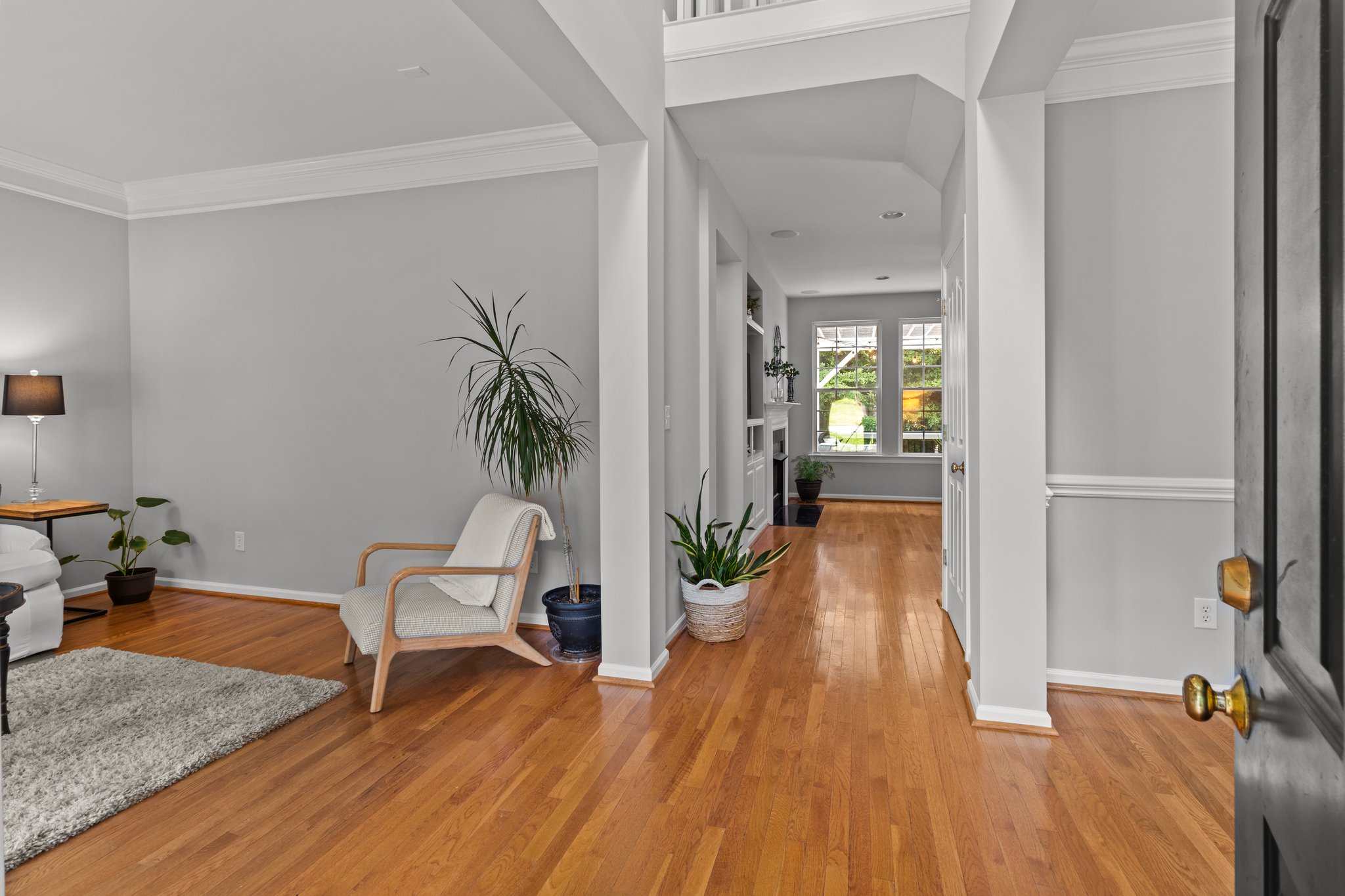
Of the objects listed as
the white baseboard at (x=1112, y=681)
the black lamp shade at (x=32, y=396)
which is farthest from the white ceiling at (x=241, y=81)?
the white baseboard at (x=1112, y=681)

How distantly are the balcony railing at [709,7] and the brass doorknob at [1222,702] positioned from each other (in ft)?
10.2

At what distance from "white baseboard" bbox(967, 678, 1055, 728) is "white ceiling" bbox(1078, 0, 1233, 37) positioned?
2.45m

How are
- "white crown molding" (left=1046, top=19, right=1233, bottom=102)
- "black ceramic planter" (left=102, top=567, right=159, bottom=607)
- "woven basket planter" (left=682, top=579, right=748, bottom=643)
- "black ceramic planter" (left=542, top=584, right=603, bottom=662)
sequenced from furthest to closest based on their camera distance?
"black ceramic planter" (left=102, top=567, right=159, bottom=607) → "woven basket planter" (left=682, top=579, right=748, bottom=643) → "black ceramic planter" (left=542, top=584, right=603, bottom=662) → "white crown molding" (left=1046, top=19, right=1233, bottom=102)

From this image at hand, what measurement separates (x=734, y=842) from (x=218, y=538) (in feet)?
13.5

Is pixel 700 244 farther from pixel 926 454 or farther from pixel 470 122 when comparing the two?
pixel 926 454

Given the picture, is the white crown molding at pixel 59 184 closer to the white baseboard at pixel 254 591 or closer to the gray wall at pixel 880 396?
the white baseboard at pixel 254 591

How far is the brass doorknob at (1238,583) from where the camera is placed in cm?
66

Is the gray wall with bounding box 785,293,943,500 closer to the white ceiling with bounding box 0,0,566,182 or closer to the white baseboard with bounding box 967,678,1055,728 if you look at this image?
the white ceiling with bounding box 0,0,566,182

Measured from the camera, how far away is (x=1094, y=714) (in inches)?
103

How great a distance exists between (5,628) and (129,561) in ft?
8.38

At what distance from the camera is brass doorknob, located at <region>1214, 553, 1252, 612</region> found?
2.15ft

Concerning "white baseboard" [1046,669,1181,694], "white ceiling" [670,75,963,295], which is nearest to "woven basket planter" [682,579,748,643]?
"white baseboard" [1046,669,1181,694]

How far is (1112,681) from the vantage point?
283 cm

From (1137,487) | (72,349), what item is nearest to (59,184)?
(72,349)
